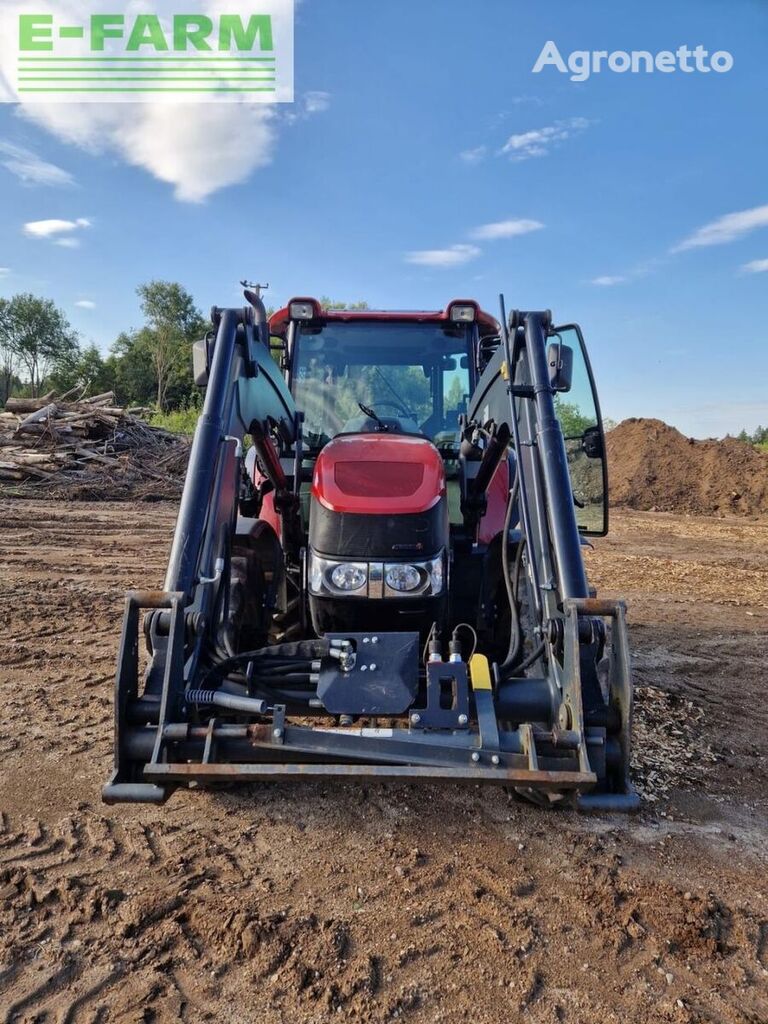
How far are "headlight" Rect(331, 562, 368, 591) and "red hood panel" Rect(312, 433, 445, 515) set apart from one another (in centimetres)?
26

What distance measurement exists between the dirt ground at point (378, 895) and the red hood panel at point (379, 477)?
4.38ft

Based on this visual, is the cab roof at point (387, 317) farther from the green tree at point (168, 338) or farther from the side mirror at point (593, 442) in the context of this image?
the green tree at point (168, 338)

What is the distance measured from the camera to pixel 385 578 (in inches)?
122

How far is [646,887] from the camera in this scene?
8.34 ft

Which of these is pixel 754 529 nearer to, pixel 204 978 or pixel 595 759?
pixel 595 759

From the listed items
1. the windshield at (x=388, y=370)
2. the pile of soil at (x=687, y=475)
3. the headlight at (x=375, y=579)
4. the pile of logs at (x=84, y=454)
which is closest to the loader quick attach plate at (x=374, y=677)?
the headlight at (x=375, y=579)

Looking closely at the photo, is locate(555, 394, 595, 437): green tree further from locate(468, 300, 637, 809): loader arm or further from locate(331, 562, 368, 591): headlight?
locate(331, 562, 368, 591): headlight

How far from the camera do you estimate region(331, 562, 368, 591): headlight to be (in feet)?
10.2

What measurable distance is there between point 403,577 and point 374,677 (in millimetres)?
535

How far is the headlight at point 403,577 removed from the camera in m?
3.10


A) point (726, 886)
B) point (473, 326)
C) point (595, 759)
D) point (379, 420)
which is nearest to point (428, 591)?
point (595, 759)

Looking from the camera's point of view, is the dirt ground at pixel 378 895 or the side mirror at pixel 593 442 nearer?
the dirt ground at pixel 378 895

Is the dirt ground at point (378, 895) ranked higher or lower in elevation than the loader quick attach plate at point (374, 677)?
lower

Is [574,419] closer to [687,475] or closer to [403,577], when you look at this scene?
[403,577]
